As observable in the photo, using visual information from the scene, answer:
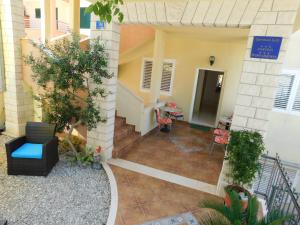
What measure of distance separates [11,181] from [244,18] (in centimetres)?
547

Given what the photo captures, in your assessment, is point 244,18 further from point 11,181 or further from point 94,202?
point 11,181

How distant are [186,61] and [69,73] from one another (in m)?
6.14

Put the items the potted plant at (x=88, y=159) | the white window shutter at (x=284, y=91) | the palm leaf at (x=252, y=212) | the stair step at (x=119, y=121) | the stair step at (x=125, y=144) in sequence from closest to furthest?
the palm leaf at (x=252, y=212), the potted plant at (x=88, y=159), the stair step at (x=125, y=144), the stair step at (x=119, y=121), the white window shutter at (x=284, y=91)

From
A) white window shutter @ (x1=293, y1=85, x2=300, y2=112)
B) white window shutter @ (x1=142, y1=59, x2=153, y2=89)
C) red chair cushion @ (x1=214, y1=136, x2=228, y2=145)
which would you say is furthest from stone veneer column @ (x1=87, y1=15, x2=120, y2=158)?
white window shutter @ (x1=293, y1=85, x2=300, y2=112)

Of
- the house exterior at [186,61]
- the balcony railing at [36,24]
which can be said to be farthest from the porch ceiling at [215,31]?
the balcony railing at [36,24]

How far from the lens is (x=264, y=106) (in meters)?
3.62

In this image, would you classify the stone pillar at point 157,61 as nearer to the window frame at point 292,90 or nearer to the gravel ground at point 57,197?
the gravel ground at point 57,197

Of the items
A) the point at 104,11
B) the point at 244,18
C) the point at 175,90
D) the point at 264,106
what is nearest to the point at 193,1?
the point at 244,18

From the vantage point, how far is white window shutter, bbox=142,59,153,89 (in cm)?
948

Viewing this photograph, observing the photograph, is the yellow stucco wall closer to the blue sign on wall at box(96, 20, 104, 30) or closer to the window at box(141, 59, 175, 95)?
the window at box(141, 59, 175, 95)

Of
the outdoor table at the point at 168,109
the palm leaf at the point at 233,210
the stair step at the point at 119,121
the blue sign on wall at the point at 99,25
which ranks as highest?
the blue sign on wall at the point at 99,25

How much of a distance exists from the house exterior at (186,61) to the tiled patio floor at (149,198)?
0.87m

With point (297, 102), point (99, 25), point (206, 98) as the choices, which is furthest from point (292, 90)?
point (206, 98)

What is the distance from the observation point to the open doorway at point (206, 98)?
955 centimetres
